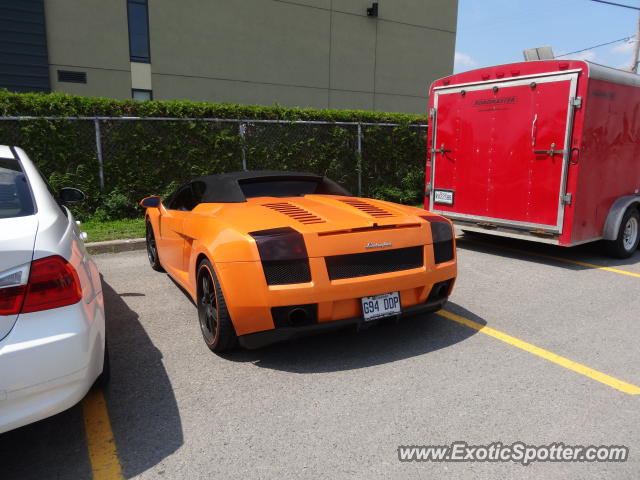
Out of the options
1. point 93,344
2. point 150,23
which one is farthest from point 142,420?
point 150,23

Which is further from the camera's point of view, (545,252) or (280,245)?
(545,252)

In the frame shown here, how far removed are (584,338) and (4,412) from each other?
394 centimetres

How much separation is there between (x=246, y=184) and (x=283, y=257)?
1493 mm

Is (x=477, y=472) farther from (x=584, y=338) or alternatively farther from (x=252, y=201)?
(x=252, y=201)

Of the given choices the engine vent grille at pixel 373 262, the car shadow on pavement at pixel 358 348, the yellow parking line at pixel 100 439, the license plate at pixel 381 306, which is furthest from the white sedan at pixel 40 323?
the license plate at pixel 381 306

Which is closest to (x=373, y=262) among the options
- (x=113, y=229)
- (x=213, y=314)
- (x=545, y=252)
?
(x=213, y=314)

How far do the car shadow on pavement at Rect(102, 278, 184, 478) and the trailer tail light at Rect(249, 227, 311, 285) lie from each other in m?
1.00

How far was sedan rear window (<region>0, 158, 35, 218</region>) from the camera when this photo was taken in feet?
8.04

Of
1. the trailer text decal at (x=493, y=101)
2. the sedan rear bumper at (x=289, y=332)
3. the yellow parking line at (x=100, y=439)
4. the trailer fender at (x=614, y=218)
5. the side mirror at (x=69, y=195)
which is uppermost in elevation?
the trailer text decal at (x=493, y=101)

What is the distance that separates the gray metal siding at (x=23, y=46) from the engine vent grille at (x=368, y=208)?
12714 millimetres

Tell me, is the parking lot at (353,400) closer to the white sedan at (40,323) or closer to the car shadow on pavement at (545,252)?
the white sedan at (40,323)

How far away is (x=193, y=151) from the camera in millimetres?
9242

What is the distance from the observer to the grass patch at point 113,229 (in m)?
7.40

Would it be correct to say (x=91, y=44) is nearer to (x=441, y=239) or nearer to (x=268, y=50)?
(x=268, y=50)
